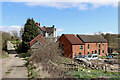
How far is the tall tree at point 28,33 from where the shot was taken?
113ft

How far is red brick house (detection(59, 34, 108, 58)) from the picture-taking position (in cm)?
2884

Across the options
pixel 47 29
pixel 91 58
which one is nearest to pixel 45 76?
pixel 91 58

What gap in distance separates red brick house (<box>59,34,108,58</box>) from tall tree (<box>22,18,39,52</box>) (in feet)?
27.4

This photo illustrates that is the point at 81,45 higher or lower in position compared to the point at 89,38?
lower

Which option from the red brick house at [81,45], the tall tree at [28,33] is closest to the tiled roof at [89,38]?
the red brick house at [81,45]

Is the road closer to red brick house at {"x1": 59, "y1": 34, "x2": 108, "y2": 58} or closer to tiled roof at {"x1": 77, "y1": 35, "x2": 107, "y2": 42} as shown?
red brick house at {"x1": 59, "y1": 34, "x2": 108, "y2": 58}

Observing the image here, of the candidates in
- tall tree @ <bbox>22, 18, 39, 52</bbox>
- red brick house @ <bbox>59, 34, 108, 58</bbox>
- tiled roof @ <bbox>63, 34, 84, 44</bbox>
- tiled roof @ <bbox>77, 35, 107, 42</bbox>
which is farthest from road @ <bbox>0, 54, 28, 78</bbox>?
tiled roof @ <bbox>77, 35, 107, 42</bbox>

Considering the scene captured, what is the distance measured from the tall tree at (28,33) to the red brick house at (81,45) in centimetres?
834

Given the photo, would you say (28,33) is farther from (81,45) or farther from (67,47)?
(81,45)

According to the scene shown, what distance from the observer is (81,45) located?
30.5m

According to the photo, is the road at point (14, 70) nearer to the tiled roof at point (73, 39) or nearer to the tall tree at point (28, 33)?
the tiled roof at point (73, 39)

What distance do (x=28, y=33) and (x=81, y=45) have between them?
13.4m

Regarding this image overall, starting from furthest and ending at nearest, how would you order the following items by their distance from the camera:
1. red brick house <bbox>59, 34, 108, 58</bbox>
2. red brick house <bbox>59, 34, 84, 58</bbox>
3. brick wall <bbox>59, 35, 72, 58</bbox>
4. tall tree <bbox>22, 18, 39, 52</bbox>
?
1. tall tree <bbox>22, 18, 39, 52</bbox>
2. red brick house <bbox>59, 34, 108, 58</bbox>
3. red brick house <bbox>59, 34, 84, 58</bbox>
4. brick wall <bbox>59, 35, 72, 58</bbox>

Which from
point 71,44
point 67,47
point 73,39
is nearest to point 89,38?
point 73,39
